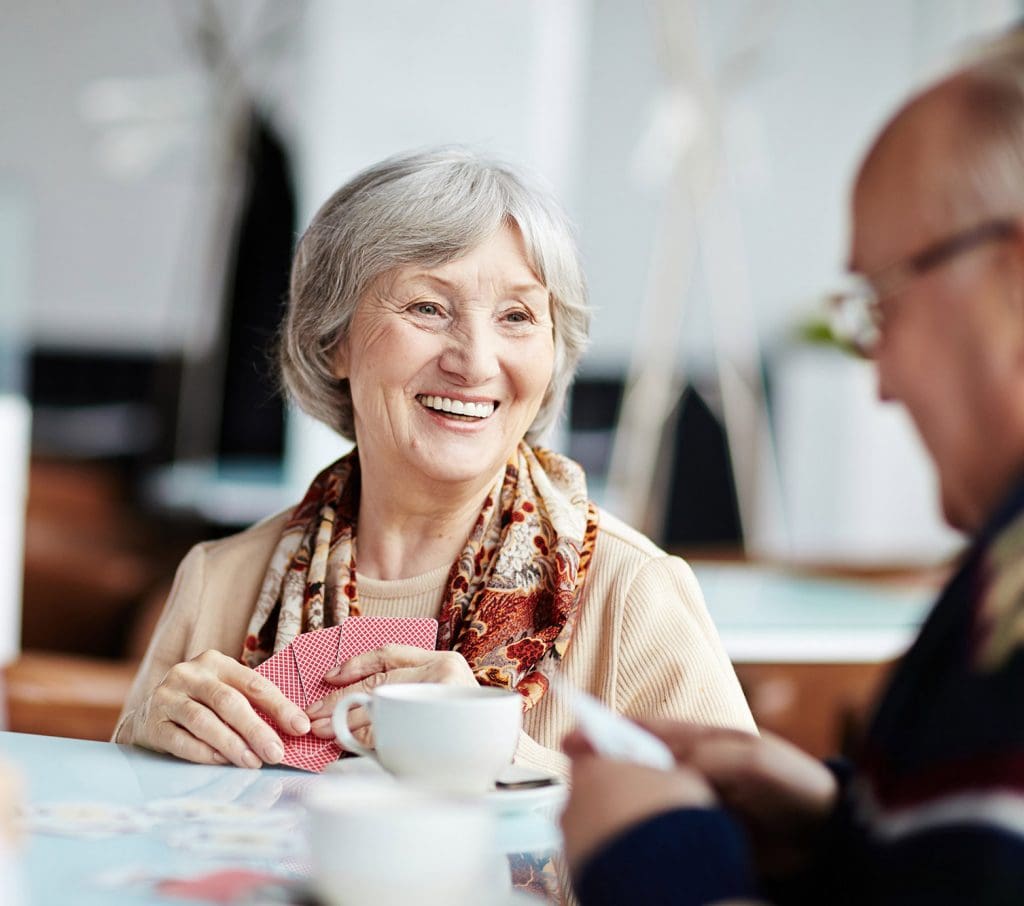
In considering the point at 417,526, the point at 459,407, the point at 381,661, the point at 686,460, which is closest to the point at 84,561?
the point at 686,460

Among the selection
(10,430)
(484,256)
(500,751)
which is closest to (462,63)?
(10,430)

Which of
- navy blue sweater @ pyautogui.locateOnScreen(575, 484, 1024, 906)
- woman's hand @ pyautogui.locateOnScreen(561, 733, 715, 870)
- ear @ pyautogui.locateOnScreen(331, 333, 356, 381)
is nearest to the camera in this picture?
navy blue sweater @ pyautogui.locateOnScreen(575, 484, 1024, 906)

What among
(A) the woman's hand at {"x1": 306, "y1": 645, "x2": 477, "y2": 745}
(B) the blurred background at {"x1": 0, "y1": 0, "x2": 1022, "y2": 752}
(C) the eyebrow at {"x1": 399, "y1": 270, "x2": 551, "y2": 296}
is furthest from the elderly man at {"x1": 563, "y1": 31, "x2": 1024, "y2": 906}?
(B) the blurred background at {"x1": 0, "y1": 0, "x2": 1022, "y2": 752}

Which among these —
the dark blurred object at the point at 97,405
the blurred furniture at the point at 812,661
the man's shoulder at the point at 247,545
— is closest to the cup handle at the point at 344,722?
the man's shoulder at the point at 247,545

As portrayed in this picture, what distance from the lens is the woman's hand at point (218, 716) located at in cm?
117

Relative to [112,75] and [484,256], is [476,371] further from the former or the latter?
[112,75]

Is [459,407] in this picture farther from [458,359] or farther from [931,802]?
[931,802]

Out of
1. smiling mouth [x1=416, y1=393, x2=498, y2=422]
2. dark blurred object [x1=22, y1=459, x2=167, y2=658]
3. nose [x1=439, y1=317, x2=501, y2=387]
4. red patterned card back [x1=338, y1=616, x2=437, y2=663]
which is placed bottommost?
dark blurred object [x1=22, y1=459, x2=167, y2=658]

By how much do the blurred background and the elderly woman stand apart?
1668 millimetres

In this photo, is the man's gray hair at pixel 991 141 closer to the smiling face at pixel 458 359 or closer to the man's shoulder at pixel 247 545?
the smiling face at pixel 458 359

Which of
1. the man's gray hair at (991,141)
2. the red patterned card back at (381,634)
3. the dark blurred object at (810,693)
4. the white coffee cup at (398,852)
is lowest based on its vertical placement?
the dark blurred object at (810,693)

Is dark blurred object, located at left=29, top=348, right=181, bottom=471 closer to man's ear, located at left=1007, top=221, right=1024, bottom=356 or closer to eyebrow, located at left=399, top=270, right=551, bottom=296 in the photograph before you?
eyebrow, located at left=399, top=270, right=551, bottom=296

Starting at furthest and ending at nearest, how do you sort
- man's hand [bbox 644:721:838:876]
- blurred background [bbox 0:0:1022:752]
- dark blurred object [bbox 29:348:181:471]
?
dark blurred object [bbox 29:348:181:471] < blurred background [bbox 0:0:1022:752] < man's hand [bbox 644:721:838:876]

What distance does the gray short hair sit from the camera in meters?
1.44
